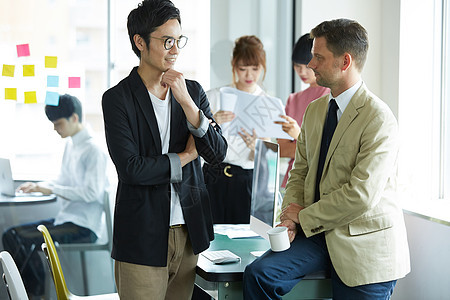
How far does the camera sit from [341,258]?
6.49ft

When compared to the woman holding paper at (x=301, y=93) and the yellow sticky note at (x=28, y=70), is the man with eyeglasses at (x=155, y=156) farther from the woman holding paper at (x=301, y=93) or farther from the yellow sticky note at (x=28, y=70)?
the yellow sticky note at (x=28, y=70)

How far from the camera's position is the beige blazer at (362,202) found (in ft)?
6.44

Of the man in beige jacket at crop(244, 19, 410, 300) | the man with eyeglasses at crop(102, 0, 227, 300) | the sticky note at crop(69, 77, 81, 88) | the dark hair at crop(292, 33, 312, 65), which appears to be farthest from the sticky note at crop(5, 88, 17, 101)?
the man in beige jacket at crop(244, 19, 410, 300)

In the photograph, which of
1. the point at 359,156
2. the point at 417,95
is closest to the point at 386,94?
the point at 417,95

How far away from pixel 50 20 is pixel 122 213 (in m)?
2.18

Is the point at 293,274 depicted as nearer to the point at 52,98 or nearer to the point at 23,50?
the point at 52,98

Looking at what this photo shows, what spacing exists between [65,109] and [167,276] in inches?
80.8

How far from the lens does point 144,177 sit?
1.77m

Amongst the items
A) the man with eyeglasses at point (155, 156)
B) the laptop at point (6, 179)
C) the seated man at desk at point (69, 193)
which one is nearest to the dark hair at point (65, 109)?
the seated man at desk at point (69, 193)

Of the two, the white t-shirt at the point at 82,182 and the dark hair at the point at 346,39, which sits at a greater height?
the dark hair at the point at 346,39

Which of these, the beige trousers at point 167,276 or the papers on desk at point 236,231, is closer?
the beige trousers at point 167,276

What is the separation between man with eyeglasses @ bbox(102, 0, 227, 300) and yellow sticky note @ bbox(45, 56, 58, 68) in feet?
6.07

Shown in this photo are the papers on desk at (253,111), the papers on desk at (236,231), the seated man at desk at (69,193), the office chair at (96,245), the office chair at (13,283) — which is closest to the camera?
the office chair at (13,283)

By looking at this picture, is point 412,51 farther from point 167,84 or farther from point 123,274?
point 123,274
